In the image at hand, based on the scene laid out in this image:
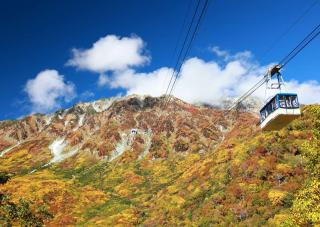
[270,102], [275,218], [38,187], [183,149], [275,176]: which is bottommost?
[275,218]

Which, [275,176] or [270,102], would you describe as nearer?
[270,102]

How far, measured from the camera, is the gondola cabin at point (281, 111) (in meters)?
28.0

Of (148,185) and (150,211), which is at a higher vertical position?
(148,185)

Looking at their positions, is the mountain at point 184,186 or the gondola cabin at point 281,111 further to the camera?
the mountain at point 184,186

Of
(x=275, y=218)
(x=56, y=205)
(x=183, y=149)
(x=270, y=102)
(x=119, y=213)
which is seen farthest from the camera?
(x=183, y=149)

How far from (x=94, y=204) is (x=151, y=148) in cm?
7245

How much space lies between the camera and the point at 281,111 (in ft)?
91.2

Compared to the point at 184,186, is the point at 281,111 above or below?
below

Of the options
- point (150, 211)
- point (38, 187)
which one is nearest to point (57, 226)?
point (150, 211)

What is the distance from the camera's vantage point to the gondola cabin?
28031 millimetres

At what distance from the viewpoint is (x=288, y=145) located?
86.0 m

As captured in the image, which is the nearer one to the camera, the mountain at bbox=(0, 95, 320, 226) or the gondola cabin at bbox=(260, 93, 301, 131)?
the gondola cabin at bbox=(260, 93, 301, 131)

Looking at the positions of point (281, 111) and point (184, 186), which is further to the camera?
point (184, 186)

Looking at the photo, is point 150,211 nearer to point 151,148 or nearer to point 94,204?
point 94,204
